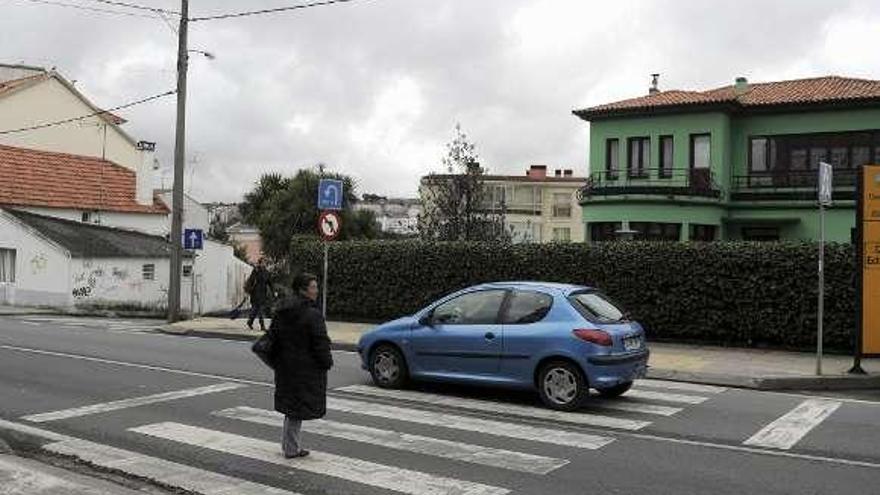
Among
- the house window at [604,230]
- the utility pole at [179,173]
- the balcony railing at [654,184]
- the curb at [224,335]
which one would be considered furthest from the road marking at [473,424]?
the house window at [604,230]

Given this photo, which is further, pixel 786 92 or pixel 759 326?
pixel 786 92

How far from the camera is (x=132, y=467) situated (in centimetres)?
773

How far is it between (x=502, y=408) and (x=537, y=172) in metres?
79.2

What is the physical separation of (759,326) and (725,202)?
18.0 meters

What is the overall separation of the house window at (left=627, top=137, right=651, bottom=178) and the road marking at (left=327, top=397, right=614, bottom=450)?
26133mm

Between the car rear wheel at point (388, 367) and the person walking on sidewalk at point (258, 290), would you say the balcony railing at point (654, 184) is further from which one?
the car rear wheel at point (388, 367)

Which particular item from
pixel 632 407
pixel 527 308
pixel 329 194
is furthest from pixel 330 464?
pixel 329 194

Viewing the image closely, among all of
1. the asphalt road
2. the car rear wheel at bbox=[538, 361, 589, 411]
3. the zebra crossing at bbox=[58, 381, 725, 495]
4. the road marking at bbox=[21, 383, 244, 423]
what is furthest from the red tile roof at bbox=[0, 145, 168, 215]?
the car rear wheel at bbox=[538, 361, 589, 411]

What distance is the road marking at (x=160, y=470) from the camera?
7.07 meters

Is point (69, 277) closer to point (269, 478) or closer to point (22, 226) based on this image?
point (22, 226)

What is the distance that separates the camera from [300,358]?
7793 millimetres

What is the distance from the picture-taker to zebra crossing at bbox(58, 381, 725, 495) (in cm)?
747

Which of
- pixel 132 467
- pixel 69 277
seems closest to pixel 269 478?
pixel 132 467

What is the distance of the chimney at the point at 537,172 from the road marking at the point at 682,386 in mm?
73965
